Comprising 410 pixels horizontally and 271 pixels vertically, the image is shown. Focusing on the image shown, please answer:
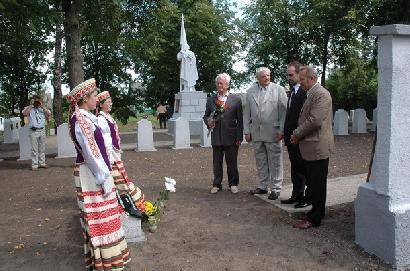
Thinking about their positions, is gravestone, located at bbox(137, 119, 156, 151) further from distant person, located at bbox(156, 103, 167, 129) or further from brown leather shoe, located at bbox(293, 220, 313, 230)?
distant person, located at bbox(156, 103, 167, 129)

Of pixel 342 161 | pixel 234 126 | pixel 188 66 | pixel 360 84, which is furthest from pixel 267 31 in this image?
pixel 234 126

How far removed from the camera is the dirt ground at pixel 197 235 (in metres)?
4.69

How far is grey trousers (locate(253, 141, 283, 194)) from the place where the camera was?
702 centimetres

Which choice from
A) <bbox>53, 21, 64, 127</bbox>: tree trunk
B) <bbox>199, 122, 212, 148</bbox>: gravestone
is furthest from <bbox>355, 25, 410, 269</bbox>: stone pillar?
<bbox>53, 21, 64, 127</bbox>: tree trunk

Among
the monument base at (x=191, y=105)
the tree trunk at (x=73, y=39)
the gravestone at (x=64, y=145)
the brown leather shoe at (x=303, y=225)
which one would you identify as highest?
the tree trunk at (x=73, y=39)

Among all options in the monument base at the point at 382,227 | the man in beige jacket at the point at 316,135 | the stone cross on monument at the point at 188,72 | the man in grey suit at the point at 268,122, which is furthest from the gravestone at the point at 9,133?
the monument base at the point at 382,227

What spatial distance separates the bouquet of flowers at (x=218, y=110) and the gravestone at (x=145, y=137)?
24.8ft

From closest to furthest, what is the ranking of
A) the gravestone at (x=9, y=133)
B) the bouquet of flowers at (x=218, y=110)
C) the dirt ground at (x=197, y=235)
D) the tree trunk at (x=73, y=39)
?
the dirt ground at (x=197, y=235)
the bouquet of flowers at (x=218, y=110)
the tree trunk at (x=73, y=39)
the gravestone at (x=9, y=133)

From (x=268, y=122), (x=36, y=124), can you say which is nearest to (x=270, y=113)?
(x=268, y=122)

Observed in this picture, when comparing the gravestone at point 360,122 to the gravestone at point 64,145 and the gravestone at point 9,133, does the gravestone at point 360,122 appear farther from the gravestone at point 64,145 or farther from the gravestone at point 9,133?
the gravestone at point 9,133

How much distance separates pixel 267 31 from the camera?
108 ft

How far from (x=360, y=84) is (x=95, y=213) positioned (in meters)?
27.2

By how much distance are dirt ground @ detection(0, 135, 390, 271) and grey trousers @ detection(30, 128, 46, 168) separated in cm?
249

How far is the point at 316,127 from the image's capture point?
17.5 feet
